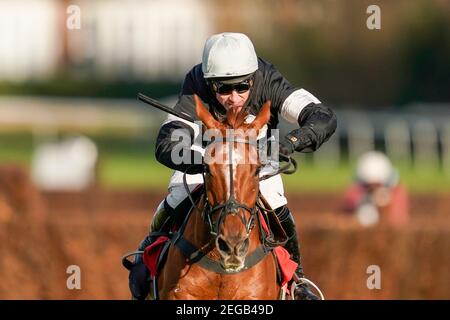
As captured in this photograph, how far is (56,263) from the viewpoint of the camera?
482 inches

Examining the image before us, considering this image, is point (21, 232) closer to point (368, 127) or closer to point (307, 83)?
point (368, 127)

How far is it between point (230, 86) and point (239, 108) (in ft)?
0.43

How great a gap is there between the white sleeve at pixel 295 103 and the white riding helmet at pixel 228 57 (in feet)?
1.17

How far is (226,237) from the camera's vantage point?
6051 mm

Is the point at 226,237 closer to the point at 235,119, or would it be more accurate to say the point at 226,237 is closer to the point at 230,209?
the point at 230,209

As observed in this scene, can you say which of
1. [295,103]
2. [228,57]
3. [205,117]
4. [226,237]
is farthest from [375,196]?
[226,237]

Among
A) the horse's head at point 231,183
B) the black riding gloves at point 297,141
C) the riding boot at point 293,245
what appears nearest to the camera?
the horse's head at point 231,183

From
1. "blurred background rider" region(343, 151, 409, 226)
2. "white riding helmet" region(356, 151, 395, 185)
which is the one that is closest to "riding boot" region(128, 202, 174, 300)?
"blurred background rider" region(343, 151, 409, 226)

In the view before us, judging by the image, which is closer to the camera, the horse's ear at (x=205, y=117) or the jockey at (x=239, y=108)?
the horse's ear at (x=205, y=117)

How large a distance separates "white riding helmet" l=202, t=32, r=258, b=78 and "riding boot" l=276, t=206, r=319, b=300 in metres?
0.90

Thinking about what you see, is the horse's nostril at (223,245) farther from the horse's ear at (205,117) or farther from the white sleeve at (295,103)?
the white sleeve at (295,103)

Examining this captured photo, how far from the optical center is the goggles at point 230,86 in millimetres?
6949

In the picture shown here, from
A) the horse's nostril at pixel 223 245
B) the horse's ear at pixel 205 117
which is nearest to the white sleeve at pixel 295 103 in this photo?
the horse's ear at pixel 205 117
